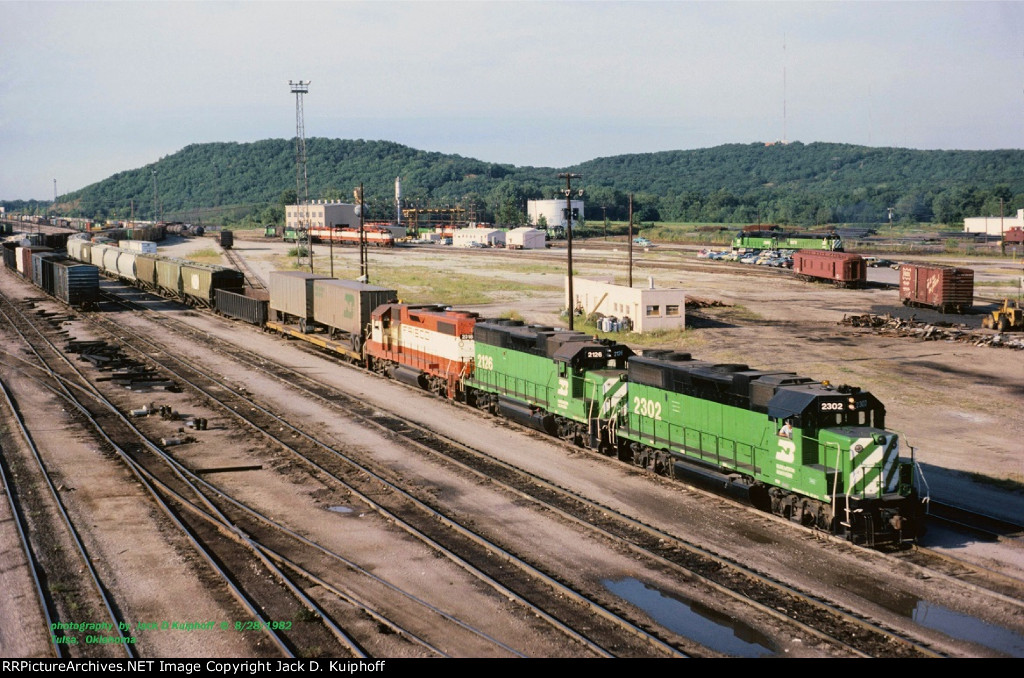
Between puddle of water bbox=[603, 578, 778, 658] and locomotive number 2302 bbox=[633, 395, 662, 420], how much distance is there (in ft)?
25.4

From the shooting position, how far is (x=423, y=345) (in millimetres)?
39438

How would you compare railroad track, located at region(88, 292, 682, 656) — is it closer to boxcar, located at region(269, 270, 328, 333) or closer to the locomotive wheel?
the locomotive wheel

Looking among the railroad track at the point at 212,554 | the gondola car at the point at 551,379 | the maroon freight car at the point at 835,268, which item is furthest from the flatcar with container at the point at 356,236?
the gondola car at the point at 551,379

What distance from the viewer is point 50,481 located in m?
26.2

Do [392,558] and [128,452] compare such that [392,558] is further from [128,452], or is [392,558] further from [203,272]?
[203,272]

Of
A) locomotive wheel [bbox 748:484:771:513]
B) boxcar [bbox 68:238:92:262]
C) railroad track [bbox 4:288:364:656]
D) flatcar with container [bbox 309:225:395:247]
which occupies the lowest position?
railroad track [bbox 4:288:364:656]

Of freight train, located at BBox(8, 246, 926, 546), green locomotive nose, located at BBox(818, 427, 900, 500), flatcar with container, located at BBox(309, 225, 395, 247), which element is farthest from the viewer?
flatcar with container, located at BBox(309, 225, 395, 247)

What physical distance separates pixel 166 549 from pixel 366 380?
22281 millimetres

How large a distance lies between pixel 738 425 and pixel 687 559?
436 cm

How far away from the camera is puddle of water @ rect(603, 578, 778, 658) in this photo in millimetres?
15594

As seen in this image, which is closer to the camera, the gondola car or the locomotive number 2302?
the locomotive number 2302

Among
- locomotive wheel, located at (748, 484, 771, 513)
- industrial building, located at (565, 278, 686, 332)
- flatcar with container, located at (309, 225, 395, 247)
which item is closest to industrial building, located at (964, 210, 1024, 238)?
flatcar with container, located at (309, 225, 395, 247)

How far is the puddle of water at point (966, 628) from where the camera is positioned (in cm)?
1552
